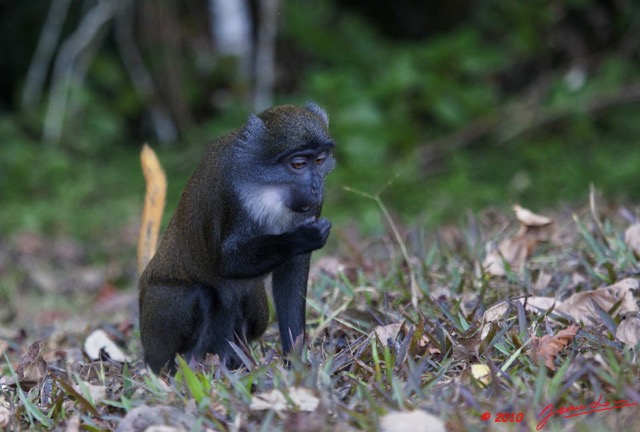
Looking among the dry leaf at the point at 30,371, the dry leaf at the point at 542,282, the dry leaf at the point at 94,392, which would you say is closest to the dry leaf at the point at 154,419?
the dry leaf at the point at 94,392

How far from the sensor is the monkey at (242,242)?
3621 millimetres

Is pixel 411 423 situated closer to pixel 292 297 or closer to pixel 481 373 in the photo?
pixel 481 373

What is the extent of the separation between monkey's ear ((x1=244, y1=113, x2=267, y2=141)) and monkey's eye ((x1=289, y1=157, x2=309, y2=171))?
177 millimetres

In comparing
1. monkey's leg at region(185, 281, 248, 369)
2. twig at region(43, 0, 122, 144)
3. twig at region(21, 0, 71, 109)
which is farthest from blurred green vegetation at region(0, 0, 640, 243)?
monkey's leg at region(185, 281, 248, 369)

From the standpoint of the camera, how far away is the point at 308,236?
3.43 meters

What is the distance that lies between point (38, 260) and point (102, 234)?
86cm

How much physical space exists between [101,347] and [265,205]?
1216mm

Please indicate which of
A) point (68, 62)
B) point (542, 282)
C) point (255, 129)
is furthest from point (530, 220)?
point (68, 62)

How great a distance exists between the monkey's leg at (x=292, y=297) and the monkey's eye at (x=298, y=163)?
15.1 inches

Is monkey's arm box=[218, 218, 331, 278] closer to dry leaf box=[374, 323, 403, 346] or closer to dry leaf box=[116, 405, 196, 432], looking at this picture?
dry leaf box=[374, 323, 403, 346]

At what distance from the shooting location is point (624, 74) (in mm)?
9781

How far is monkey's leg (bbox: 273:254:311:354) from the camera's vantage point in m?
3.81

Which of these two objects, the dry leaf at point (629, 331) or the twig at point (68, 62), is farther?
the twig at point (68, 62)

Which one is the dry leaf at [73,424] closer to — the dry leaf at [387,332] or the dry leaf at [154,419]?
the dry leaf at [154,419]
